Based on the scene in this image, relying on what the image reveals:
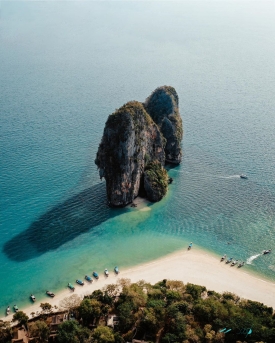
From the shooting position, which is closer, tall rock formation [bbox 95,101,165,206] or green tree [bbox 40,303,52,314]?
green tree [bbox 40,303,52,314]

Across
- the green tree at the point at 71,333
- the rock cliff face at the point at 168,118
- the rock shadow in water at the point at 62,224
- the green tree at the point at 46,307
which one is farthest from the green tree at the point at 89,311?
the rock cliff face at the point at 168,118

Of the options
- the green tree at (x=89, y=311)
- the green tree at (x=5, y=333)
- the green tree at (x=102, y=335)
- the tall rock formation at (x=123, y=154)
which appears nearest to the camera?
the green tree at (x=102, y=335)

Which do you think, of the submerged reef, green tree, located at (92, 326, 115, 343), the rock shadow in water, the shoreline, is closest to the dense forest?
green tree, located at (92, 326, 115, 343)

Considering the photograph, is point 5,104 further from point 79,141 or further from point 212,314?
point 212,314

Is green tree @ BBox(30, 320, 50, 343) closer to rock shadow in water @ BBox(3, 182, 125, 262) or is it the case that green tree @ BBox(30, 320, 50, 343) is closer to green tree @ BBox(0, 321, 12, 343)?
green tree @ BBox(0, 321, 12, 343)

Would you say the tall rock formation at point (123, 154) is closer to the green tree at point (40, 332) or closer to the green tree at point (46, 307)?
the green tree at point (46, 307)

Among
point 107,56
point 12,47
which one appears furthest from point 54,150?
point 12,47

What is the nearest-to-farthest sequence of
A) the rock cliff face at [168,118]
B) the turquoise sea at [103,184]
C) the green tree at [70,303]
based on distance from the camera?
the green tree at [70,303]
the turquoise sea at [103,184]
the rock cliff face at [168,118]

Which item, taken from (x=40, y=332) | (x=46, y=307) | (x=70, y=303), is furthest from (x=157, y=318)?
(x=46, y=307)

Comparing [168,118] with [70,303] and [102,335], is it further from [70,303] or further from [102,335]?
[102,335]
